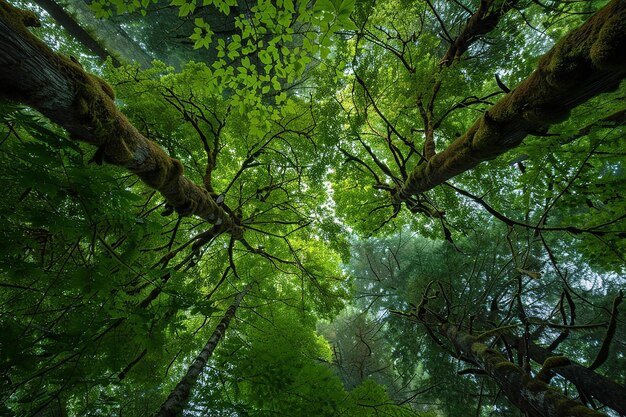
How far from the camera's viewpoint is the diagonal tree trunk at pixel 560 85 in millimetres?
1079

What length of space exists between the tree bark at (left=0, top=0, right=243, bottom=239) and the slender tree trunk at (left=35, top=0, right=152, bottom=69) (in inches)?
298

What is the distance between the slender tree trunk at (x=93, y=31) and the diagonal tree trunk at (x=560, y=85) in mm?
9285

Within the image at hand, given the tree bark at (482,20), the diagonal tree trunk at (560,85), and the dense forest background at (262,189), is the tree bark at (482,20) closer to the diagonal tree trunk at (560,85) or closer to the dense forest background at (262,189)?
the dense forest background at (262,189)

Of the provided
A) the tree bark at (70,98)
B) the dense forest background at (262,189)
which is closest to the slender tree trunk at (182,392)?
the dense forest background at (262,189)

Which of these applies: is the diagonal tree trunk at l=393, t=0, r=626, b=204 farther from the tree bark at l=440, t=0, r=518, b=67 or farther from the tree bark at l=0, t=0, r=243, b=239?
the tree bark at l=0, t=0, r=243, b=239

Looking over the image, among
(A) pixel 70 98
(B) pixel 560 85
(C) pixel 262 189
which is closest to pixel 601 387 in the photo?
(B) pixel 560 85

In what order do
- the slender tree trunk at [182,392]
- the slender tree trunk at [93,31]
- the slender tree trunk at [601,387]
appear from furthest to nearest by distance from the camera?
the slender tree trunk at [93,31]
the slender tree trunk at [601,387]
the slender tree trunk at [182,392]

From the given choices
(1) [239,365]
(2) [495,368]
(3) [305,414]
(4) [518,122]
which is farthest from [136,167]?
(2) [495,368]

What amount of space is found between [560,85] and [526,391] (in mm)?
2184

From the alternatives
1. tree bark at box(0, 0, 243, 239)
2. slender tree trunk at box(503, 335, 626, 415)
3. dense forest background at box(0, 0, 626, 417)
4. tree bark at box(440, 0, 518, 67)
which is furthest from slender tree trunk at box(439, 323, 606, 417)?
tree bark at box(440, 0, 518, 67)

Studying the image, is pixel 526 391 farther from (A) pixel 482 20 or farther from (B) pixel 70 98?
(A) pixel 482 20

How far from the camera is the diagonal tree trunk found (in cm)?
108

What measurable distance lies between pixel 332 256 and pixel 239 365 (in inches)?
168

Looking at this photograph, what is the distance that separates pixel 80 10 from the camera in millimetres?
7281
